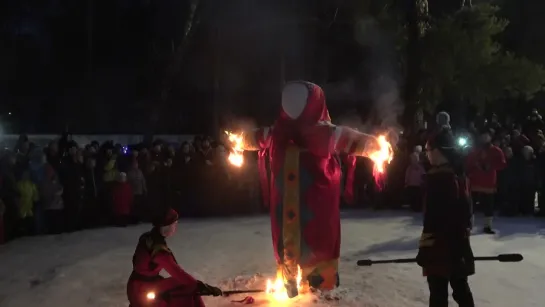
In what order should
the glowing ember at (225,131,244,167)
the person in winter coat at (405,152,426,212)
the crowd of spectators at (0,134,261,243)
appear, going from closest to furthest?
the glowing ember at (225,131,244,167), the crowd of spectators at (0,134,261,243), the person in winter coat at (405,152,426,212)

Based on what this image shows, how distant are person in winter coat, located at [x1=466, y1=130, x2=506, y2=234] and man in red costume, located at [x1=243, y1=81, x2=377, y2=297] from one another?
5.28 m

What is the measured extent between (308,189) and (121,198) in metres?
6.71

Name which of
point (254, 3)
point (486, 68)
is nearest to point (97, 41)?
point (254, 3)

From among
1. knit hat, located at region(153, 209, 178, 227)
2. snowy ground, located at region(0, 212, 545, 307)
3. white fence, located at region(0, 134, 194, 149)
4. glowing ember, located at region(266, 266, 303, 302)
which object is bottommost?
snowy ground, located at region(0, 212, 545, 307)

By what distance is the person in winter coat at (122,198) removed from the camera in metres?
11.2

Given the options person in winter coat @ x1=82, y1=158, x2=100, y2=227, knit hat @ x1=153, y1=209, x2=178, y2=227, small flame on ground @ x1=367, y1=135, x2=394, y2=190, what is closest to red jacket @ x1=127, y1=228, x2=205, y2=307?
knit hat @ x1=153, y1=209, x2=178, y2=227

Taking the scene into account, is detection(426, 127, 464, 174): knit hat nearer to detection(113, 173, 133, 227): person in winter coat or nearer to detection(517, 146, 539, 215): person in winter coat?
detection(113, 173, 133, 227): person in winter coat

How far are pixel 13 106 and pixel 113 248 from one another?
10.6 meters

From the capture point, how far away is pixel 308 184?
5266mm

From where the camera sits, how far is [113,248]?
920 cm

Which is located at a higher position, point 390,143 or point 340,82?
point 340,82

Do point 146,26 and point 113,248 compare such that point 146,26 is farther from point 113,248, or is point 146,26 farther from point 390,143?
point 390,143

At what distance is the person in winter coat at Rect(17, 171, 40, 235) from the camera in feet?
33.4

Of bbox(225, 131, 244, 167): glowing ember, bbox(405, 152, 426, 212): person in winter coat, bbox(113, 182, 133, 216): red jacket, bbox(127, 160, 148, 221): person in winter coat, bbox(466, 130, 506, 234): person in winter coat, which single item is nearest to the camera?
bbox(225, 131, 244, 167): glowing ember
